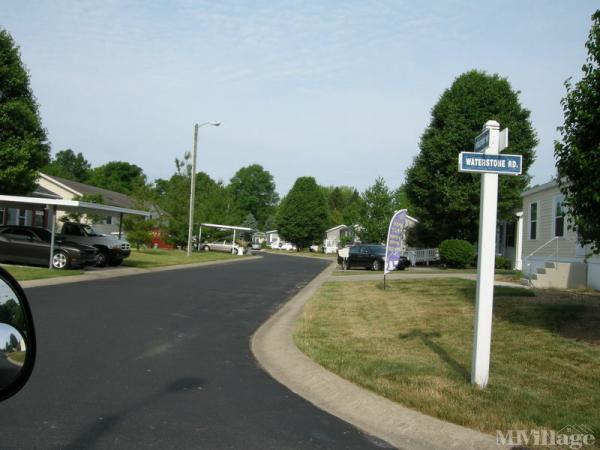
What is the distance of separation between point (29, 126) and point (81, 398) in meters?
24.3

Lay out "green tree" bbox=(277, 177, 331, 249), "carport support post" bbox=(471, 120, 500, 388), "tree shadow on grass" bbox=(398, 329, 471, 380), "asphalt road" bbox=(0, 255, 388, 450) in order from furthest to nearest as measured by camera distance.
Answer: "green tree" bbox=(277, 177, 331, 249) < "tree shadow on grass" bbox=(398, 329, 471, 380) < "carport support post" bbox=(471, 120, 500, 388) < "asphalt road" bbox=(0, 255, 388, 450)

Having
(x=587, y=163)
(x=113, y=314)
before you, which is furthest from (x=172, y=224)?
(x=587, y=163)

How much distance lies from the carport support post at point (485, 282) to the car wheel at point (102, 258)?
2016cm

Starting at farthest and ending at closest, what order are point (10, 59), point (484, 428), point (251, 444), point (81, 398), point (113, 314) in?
point (10, 59) < point (113, 314) < point (81, 398) < point (484, 428) < point (251, 444)

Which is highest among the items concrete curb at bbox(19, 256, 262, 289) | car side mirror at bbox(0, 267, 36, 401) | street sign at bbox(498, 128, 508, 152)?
street sign at bbox(498, 128, 508, 152)

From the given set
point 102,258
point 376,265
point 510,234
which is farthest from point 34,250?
point 510,234

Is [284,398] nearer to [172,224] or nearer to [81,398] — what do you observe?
[81,398]

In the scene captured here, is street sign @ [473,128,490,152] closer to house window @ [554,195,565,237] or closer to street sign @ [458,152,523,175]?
street sign @ [458,152,523,175]

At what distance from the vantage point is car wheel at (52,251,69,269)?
69.1 feet

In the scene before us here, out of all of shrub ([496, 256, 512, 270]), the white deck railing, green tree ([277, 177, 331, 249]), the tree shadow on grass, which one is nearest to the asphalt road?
the tree shadow on grass

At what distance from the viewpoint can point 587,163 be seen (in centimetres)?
799

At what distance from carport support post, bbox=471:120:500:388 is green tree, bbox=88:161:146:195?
324 ft

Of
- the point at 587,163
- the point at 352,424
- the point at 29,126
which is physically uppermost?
the point at 29,126

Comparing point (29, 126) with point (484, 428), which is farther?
point (29, 126)
